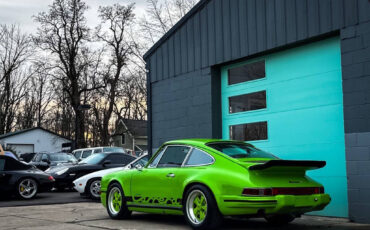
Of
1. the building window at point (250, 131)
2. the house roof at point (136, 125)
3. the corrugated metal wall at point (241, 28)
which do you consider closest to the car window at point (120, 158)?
the corrugated metal wall at point (241, 28)

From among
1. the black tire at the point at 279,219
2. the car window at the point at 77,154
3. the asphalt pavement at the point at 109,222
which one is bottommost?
the asphalt pavement at the point at 109,222

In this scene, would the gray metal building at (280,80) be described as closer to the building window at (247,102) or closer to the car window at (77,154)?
the building window at (247,102)

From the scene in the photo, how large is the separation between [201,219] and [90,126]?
149 feet

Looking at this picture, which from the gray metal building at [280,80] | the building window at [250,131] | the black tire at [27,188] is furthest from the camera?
the black tire at [27,188]

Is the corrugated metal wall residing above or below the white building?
above

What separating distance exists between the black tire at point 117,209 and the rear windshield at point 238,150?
7.51 feet

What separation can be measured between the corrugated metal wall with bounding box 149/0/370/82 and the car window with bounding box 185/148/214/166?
3.61m

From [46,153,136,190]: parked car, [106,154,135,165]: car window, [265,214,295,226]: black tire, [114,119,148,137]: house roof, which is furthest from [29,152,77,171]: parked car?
[114,119,148,137]: house roof

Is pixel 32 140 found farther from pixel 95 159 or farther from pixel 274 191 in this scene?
pixel 274 191

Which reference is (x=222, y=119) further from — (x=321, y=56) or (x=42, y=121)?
(x=42, y=121)

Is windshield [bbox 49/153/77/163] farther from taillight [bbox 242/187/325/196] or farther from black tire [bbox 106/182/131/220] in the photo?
taillight [bbox 242/187/325/196]

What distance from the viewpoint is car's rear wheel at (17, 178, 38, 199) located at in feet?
46.5

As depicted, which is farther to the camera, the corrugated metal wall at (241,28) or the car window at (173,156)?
the corrugated metal wall at (241,28)

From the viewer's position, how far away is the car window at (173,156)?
326 inches
